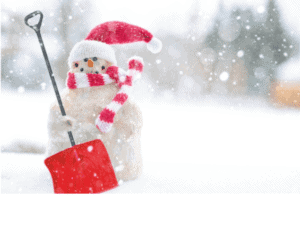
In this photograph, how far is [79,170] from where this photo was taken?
1.72 ft

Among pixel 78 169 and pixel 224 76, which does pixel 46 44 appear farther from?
pixel 224 76

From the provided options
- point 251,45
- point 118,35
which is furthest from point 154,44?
point 251,45

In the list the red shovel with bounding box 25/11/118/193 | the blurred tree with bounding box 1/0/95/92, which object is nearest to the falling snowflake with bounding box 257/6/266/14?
the blurred tree with bounding box 1/0/95/92

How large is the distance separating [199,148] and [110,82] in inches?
15.3

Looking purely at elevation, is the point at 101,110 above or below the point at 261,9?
below

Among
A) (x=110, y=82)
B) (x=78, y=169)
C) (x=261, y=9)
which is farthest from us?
(x=261, y=9)

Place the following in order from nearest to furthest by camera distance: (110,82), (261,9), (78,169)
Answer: (78,169)
(110,82)
(261,9)

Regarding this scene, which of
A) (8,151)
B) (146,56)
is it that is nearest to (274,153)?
(146,56)

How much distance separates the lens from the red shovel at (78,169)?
0.52 meters

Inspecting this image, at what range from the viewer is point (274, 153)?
77 centimetres

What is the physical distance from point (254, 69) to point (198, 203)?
1.74 ft

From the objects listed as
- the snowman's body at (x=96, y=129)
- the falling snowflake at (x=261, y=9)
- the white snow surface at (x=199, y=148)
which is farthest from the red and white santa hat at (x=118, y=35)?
the falling snowflake at (x=261, y=9)

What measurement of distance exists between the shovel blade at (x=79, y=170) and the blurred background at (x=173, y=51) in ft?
0.87

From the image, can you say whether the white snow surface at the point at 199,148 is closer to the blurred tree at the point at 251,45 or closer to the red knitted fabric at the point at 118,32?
the blurred tree at the point at 251,45
